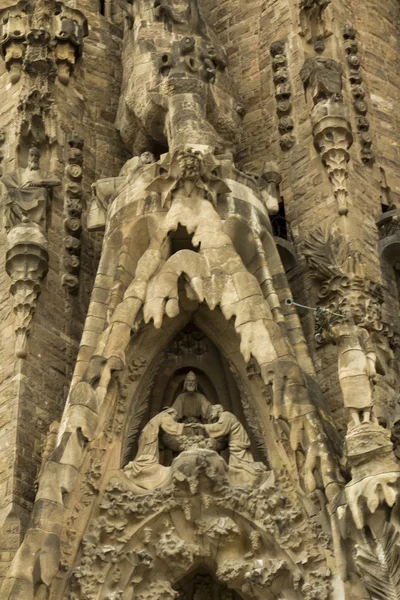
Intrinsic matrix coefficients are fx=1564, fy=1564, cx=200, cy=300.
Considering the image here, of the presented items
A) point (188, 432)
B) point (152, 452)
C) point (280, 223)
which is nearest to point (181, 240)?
point (188, 432)

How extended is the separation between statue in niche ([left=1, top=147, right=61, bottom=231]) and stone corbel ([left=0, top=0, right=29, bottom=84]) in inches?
65.9

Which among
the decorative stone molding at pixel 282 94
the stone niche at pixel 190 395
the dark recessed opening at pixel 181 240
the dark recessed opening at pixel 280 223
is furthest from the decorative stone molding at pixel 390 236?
the stone niche at pixel 190 395

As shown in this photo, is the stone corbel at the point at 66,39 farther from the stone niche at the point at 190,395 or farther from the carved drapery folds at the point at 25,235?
the stone niche at the point at 190,395

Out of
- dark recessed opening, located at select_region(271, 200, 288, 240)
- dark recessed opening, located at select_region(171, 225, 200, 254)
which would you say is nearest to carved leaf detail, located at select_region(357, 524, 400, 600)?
dark recessed opening, located at select_region(171, 225, 200, 254)

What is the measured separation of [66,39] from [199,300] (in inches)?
197

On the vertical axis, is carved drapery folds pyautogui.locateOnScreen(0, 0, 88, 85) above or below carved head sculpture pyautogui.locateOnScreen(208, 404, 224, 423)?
above

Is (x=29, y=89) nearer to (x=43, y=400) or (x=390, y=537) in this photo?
(x=43, y=400)

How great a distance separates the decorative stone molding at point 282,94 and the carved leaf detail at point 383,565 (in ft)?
20.8

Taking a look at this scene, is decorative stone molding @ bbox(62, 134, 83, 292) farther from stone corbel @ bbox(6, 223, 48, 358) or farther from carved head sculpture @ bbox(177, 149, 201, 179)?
carved head sculpture @ bbox(177, 149, 201, 179)

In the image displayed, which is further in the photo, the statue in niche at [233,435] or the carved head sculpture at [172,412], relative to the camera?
the carved head sculpture at [172,412]

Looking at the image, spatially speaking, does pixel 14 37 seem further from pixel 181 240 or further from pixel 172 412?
pixel 172 412

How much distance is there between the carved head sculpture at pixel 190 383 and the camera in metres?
14.4

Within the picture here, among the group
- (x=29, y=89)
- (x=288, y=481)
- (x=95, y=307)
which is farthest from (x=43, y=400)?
(x=29, y=89)

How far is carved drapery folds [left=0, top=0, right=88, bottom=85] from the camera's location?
57.9 feet
